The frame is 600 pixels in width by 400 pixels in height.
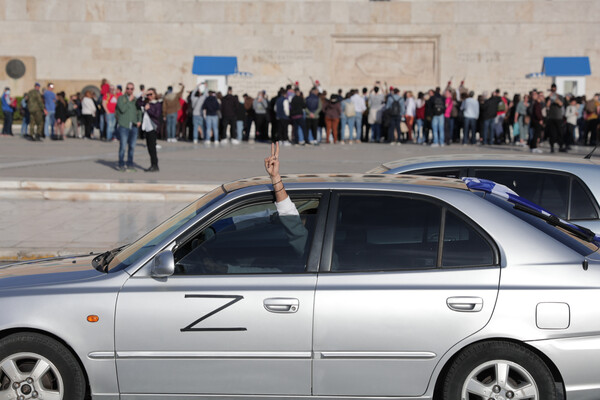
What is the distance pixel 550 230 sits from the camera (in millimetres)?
4715

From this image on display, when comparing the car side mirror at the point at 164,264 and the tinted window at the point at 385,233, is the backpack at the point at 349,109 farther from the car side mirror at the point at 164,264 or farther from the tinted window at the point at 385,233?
the car side mirror at the point at 164,264

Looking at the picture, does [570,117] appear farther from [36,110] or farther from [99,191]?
[36,110]

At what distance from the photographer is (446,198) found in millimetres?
4707

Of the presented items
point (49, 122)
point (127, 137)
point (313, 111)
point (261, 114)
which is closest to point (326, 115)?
point (313, 111)

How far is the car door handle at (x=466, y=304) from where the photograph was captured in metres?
4.42

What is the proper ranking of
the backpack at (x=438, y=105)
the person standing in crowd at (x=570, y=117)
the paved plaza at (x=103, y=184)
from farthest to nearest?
the backpack at (x=438, y=105), the person standing in crowd at (x=570, y=117), the paved plaza at (x=103, y=184)

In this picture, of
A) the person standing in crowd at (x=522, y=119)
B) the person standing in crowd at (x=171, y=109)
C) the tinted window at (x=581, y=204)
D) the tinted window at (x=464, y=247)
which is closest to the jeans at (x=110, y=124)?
the person standing in crowd at (x=171, y=109)

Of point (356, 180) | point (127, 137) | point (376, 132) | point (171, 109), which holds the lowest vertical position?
point (376, 132)

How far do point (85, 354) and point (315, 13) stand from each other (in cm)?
2706

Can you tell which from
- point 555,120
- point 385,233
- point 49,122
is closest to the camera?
point 385,233

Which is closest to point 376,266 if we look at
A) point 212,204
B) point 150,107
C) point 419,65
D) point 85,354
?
point 212,204

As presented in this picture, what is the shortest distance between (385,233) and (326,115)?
1982 cm

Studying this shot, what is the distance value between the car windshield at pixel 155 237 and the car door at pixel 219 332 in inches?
11.5

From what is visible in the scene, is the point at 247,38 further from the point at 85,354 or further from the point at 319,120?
the point at 85,354
